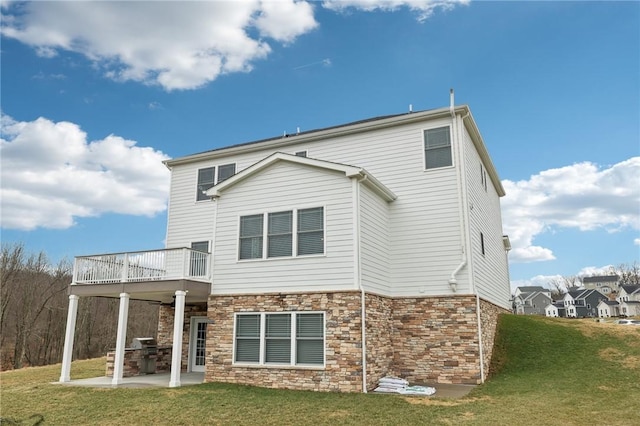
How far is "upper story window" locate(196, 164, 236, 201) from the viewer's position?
1688 centimetres

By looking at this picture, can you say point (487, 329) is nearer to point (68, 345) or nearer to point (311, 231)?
point (311, 231)

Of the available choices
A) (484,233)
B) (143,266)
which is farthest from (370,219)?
(143,266)

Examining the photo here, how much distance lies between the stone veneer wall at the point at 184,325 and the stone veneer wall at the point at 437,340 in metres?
7.51

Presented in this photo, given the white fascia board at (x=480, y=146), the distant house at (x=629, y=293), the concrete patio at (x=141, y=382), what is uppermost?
the white fascia board at (x=480, y=146)

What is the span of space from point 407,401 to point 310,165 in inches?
255

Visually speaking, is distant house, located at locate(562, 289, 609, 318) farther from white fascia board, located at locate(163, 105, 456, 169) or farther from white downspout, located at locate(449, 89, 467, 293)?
white fascia board, located at locate(163, 105, 456, 169)

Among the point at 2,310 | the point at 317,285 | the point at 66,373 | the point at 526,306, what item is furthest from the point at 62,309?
the point at 526,306

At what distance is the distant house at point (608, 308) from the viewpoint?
219ft

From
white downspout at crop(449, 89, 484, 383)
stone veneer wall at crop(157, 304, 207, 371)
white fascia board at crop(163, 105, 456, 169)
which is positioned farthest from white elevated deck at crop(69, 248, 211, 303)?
white downspout at crop(449, 89, 484, 383)

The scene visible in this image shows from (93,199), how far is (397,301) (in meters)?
23.6

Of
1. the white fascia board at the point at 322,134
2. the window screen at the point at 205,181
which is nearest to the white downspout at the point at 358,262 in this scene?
the white fascia board at the point at 322,134

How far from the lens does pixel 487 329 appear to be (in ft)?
43.9

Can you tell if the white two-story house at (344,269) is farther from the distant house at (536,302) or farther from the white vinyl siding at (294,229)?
the distant house at (536,302)

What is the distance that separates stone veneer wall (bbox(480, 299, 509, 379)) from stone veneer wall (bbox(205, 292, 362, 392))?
4073mm
